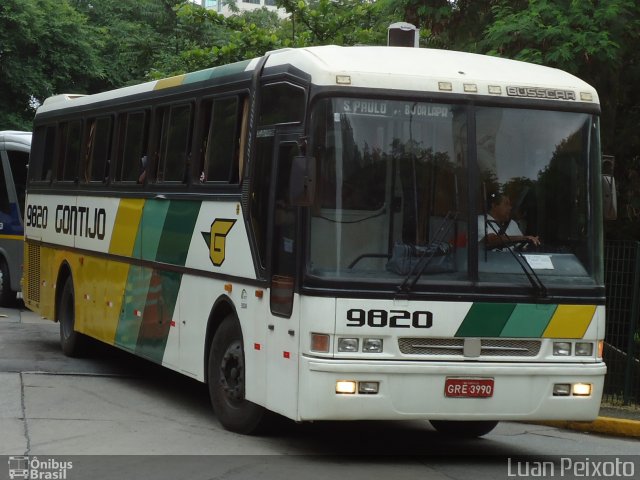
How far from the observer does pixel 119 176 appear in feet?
45.2

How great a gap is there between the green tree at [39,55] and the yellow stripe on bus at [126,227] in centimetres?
2427

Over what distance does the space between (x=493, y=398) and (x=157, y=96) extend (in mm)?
5449

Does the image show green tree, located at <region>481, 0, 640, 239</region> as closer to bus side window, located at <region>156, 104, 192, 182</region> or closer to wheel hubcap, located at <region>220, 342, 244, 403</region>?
bus side window, located at <region>156, 104, 192, 182</region>

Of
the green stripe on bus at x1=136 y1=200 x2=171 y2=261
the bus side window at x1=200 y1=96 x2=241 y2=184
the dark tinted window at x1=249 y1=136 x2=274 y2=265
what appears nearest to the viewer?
the dark tinted window at x1=249 y1=136 x2=274 y2=265

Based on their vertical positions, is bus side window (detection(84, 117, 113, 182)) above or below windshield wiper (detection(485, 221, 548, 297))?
above

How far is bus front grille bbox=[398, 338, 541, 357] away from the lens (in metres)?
8.93

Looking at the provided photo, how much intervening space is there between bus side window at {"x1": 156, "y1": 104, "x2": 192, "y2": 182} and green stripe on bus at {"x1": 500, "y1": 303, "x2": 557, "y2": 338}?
12.9ft

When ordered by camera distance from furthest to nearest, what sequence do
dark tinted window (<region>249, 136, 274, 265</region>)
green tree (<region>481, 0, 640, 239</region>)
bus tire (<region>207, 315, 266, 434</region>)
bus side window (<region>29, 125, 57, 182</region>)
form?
bus side window (<region>29, 125, 57, 182</region>)
green tree (<region>481, 0, 640, 239</region>)
bus tire (<region>207, 315, 266, 434</region>)
dark tinted window (<region>249, 136, 274, 265</region>)

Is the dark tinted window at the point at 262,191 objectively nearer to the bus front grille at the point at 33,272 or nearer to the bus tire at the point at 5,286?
the bus front grille at the point at 33,272

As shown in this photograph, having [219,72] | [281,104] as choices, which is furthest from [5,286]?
[281,104]

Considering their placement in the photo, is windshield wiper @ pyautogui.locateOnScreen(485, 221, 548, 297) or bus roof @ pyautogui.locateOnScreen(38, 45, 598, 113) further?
windshield wiper @ pyautogui.locateOnScreen(485, 221, 548, 297)

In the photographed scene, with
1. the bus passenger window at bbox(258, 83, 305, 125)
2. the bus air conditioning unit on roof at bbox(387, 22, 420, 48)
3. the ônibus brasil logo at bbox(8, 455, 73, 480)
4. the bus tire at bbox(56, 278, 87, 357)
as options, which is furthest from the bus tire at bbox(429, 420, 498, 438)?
the bus tire at bbox(56, 278, 87, 357)

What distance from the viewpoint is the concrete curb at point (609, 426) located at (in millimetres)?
12062

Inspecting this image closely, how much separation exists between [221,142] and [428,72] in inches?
92.9
